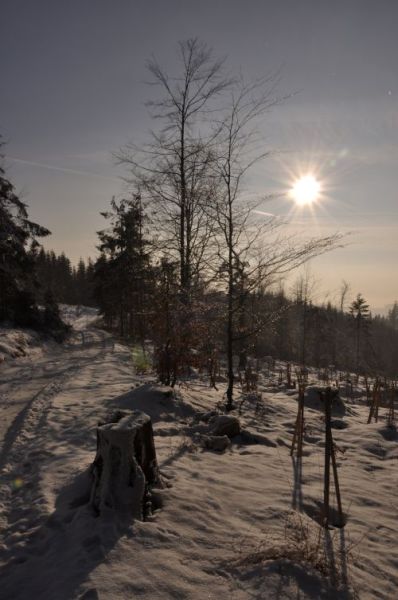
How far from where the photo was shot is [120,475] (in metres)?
4.25

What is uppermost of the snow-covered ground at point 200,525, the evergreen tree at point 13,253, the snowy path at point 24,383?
the evergreen tree at point 13,253

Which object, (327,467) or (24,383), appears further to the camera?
(24,383)

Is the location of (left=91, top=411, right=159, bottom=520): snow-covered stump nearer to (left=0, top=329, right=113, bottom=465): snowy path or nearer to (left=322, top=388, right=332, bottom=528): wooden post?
(left=322, top=388, right=332, bottom=528): wooden post

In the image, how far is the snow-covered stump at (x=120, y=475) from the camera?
416cm

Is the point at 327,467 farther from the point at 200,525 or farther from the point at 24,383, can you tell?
the point at 24,383

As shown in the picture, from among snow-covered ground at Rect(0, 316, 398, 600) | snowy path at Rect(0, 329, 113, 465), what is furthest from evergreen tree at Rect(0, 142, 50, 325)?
snow-covered ground at Rect(0, 316, 398, 600)

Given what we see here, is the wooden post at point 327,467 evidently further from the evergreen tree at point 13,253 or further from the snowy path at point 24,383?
the evergreen tree at point 13,253

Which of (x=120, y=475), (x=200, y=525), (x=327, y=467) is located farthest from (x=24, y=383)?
(x=327, y=467)

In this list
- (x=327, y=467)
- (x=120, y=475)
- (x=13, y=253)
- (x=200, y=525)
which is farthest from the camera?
(x=13, y=253)

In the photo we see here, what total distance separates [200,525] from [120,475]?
3.49 feet

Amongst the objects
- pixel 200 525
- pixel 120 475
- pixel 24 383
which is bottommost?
pixel 200 525

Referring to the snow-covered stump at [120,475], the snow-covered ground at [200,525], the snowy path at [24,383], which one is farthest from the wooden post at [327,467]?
the snowy path at [24,383]

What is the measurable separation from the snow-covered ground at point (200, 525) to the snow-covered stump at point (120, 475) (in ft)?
0.60

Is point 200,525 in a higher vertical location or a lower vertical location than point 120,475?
lower
